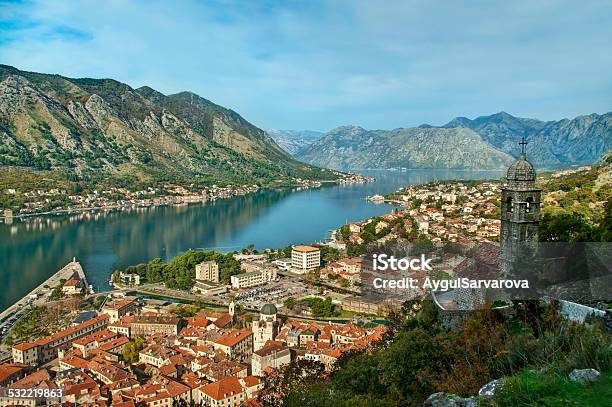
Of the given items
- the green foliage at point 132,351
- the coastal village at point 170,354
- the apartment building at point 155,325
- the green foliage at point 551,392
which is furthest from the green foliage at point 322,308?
the green foliage at point 551,392

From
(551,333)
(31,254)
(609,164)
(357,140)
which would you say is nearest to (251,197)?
(31,254)

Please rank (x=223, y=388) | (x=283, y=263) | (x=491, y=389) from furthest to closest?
(x=283, y=263) < (x=223, y=388) < (x=491, y=389)

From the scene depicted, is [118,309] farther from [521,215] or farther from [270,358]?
[521,215]

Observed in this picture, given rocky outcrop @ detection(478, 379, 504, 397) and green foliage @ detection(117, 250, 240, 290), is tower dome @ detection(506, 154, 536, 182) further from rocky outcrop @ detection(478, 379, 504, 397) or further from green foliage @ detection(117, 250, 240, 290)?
green foliage @ detection(117, 250, 240, 290)

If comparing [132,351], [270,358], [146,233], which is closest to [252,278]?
[132,351]

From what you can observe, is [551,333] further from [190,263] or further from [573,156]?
[573,156]
